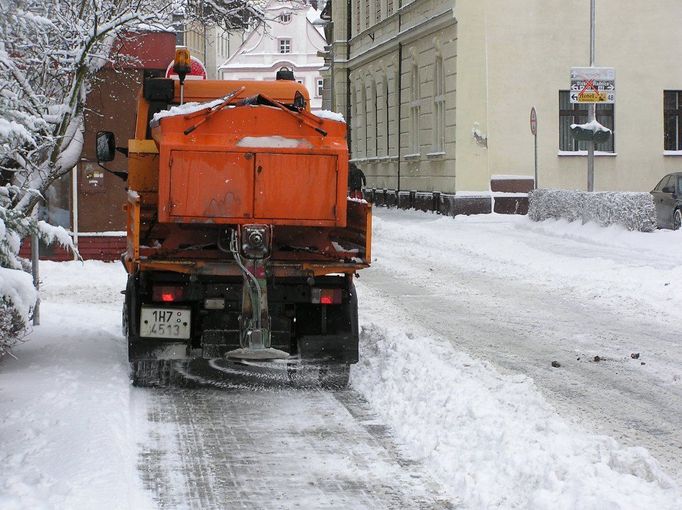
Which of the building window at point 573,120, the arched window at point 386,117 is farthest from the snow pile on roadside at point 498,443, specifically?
the arched window at point 386,117

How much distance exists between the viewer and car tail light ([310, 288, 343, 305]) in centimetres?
979

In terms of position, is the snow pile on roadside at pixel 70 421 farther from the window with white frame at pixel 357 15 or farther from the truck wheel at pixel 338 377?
the window with white frame at pixel 357 15

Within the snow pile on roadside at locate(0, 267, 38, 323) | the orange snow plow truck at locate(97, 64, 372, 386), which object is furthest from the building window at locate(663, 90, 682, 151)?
the snow pile on roadside at locate(0, 267, 38, 323)

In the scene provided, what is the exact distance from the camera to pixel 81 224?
66.7 feet

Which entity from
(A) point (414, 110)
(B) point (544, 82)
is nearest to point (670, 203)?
(B) point (544, 82)

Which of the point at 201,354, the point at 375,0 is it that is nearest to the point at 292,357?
the point at 201,354

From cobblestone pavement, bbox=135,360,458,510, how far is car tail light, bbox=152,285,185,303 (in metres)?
0.76

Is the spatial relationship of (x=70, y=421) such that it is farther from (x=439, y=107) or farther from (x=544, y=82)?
(x=439, y=107)

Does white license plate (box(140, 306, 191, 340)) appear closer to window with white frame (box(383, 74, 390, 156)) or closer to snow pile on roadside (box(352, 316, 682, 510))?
snow pile on roadside (box(352, 316, 682, 510))

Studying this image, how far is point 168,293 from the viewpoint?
380 inches

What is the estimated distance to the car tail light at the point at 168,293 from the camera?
31.6ft

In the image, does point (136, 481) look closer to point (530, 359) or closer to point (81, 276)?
point (530, 359)

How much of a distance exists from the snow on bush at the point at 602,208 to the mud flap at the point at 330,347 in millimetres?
16590

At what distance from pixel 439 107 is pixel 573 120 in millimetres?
4283
